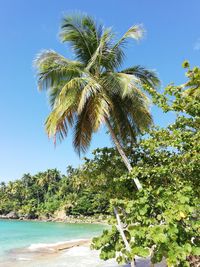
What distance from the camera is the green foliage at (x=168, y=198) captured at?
484 centimetres

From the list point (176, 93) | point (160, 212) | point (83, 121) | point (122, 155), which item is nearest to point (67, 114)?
point (83, 121)

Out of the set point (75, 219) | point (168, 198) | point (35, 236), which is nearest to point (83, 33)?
point (168, 198)

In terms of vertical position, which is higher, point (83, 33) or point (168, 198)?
point (83, 33)

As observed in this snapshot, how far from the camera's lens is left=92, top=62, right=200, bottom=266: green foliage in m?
4.84

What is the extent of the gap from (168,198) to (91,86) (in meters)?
3.45

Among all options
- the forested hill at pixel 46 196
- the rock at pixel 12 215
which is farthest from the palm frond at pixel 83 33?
the rock at pixel 12 215

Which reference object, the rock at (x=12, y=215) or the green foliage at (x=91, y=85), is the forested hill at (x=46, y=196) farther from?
the green foliage at (x=91, y=85)

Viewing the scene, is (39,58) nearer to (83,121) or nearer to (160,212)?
(83,121)

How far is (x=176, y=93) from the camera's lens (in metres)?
5.86

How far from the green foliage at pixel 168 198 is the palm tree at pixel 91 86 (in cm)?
114

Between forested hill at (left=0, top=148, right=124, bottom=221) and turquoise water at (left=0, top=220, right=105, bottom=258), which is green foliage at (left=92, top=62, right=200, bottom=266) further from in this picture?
forested hill at (left=0, top=148, right=124, bottom=221)

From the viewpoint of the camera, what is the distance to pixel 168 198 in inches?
Answer: 209

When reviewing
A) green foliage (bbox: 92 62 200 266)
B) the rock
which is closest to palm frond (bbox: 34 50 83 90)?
green foliage (bbox: 92 62 200 266)

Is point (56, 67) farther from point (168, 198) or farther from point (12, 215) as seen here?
point (12, 215)
